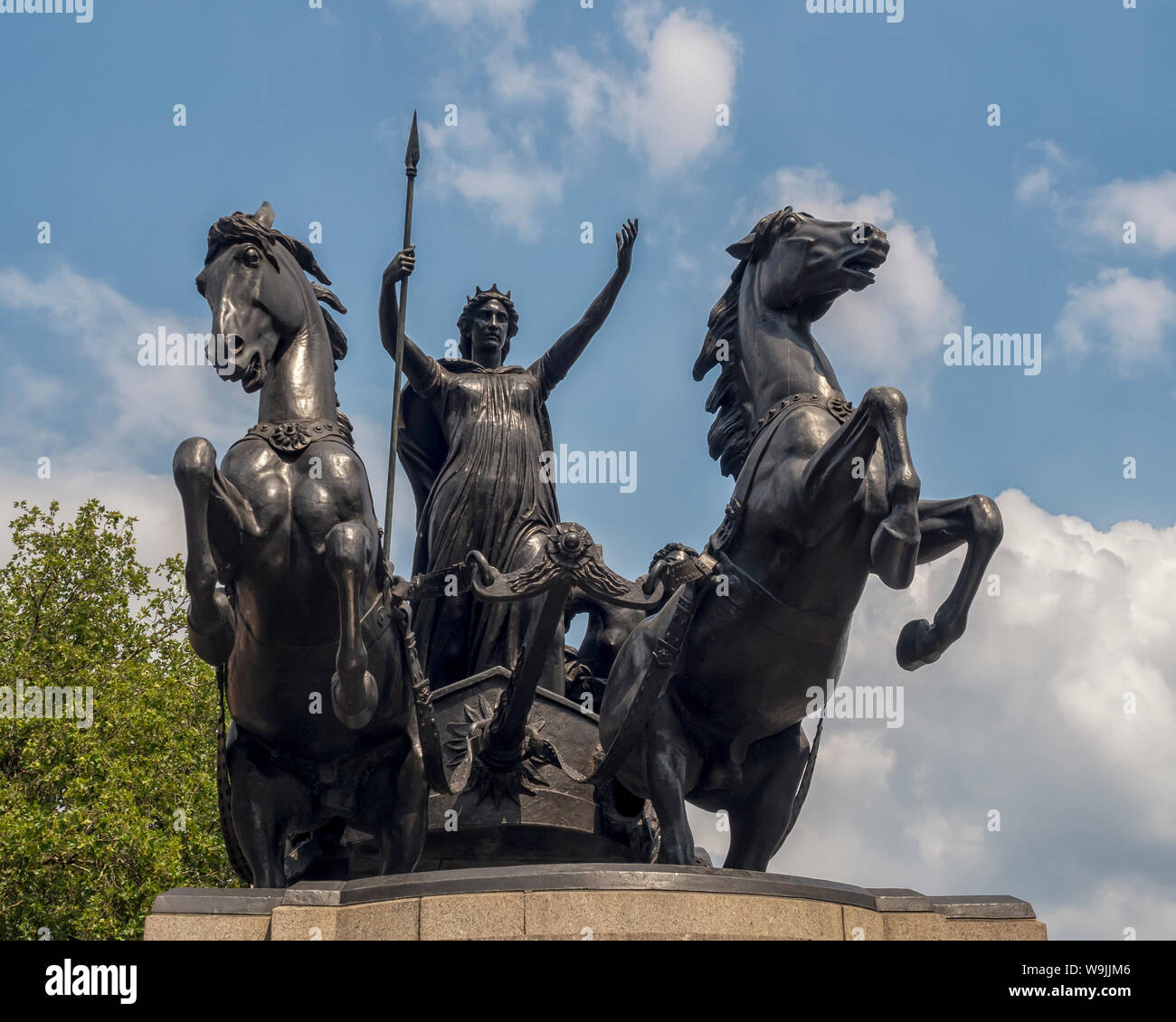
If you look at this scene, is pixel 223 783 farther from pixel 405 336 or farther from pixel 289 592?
pixel 405 336

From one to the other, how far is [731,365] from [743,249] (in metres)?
0.80

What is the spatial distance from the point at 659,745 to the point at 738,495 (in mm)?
1516

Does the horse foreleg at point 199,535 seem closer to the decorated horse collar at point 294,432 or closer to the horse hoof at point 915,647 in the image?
the decorated horse collar at point 294,432

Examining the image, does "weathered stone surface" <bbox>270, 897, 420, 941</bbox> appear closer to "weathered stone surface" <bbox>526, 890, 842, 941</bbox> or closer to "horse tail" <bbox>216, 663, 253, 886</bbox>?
"weathered stone surface" <bbox>526, 890, 842, 941</bbox>

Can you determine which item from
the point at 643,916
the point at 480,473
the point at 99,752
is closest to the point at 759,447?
the point at 480,473

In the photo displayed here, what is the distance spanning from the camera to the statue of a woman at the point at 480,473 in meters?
11.1

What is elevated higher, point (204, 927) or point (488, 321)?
point (488, 321)

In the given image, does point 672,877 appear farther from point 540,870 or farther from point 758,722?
point 758,722

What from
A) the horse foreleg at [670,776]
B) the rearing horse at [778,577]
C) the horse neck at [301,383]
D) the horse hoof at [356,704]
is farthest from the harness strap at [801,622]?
the horse neck at [301,383]

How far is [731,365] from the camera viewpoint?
9734 millimetres

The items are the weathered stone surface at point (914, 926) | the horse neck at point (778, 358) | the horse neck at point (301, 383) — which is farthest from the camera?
the horse neck at point (778, 358)

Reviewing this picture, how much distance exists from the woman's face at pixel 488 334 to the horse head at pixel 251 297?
2.79 meters
